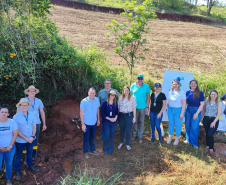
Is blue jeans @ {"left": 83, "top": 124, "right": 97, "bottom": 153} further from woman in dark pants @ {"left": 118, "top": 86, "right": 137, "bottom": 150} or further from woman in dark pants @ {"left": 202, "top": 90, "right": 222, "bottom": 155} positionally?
woman in dark pants @ {"left": 202, "top": 90, "right": 222, "bottom": 155}

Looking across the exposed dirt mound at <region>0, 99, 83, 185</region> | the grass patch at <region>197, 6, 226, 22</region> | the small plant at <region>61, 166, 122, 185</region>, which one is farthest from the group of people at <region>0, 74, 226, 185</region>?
the grass patch at <region>197, 6, 226, 22</region>

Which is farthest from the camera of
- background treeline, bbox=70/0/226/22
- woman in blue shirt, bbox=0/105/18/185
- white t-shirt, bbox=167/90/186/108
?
background treeline, bbox=70/0/226/22

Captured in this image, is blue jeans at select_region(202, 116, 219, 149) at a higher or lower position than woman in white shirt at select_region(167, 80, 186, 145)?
lower

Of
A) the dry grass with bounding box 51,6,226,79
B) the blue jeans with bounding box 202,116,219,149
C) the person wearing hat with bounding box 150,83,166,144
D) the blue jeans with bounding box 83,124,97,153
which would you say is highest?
the dry grass with bounding box 51,6,226,79

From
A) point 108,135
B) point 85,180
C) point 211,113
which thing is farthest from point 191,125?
point 85,180

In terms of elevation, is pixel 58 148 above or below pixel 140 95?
below

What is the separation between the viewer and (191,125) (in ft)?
17.0

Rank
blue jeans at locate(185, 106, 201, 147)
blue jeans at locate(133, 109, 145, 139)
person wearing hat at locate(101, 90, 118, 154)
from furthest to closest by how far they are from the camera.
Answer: blue jeans at locate(133, 109, 145, 139) < blue jeans at locate(185, 106, 201, 147) < person wearing hat at locate(101, 90, 118, 154)

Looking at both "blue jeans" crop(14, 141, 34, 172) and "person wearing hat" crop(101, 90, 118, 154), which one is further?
"person wearing hat" crop(101, 90, 118, 154)

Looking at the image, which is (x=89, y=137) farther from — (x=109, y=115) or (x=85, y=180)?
(x=85, y=180)

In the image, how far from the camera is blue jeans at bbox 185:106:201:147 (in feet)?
16.5

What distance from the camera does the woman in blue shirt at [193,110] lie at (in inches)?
191

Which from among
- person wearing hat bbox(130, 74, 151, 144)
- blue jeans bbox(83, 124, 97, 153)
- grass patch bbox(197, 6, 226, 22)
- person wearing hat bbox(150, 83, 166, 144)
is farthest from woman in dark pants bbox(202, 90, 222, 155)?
grass patch bbox(197, 6, 226, 22)

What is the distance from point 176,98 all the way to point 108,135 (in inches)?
69.5
